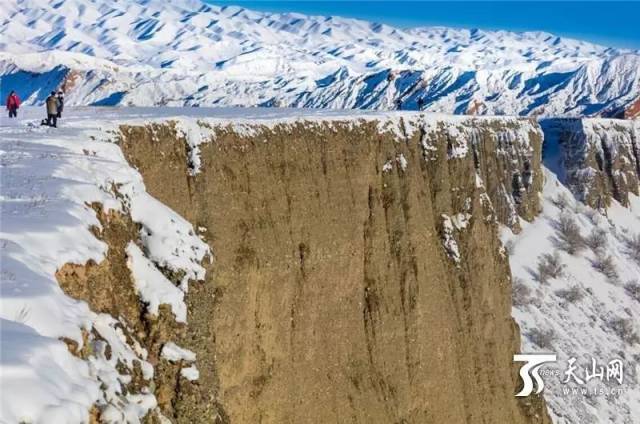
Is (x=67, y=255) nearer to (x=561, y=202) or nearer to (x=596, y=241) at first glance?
(x=596, y=241)

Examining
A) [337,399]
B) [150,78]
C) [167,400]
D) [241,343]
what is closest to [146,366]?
[167,400]

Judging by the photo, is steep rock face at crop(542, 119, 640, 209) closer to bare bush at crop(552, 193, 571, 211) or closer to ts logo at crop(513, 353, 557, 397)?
bare bush at crop(552, 193, 571, 211)

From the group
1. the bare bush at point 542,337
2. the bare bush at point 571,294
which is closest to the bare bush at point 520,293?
the bare bush at point 571,294

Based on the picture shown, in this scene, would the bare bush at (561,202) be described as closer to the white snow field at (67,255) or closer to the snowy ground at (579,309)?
the snowy ground at (579,309)

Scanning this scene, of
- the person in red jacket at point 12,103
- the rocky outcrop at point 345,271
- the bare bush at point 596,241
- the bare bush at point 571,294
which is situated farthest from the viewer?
the bare bush at point 596,241

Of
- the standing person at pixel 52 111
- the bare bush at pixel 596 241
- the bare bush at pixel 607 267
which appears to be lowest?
the bare bush at pixel 607 267

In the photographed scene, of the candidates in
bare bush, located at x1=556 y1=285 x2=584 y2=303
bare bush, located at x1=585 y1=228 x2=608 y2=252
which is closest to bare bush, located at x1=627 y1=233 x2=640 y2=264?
bare bush, located at x1=585 y1=228 x2=608 y2=252

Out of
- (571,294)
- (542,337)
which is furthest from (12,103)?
(571,294)
